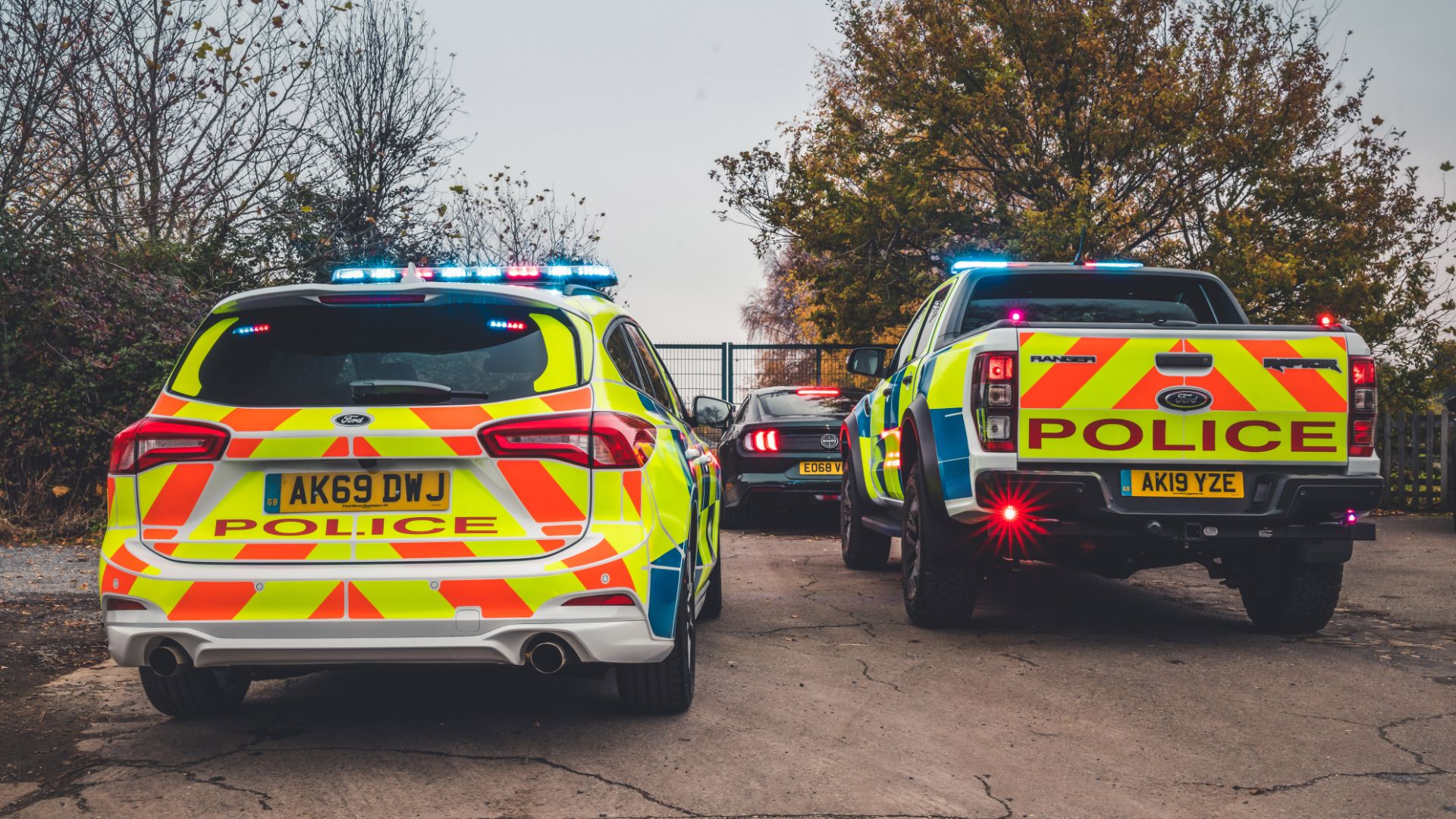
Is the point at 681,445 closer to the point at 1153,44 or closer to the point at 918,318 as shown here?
the point at 918,318

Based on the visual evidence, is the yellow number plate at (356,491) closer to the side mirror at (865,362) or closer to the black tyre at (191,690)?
the black tyre at (191,690)

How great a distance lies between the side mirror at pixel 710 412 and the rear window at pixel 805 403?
18.5 ft

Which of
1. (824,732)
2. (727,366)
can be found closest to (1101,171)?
(727,366)

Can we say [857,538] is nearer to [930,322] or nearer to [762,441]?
[930,322]

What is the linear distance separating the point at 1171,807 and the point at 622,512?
6.29ft

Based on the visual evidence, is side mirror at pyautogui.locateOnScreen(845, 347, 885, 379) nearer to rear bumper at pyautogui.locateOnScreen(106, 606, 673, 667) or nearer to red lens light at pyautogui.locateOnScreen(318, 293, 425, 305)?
red lens light at pyautogui.locateOnScreen(318, 293, 425, 305)

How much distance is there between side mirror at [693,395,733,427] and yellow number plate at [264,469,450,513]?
2.83 m

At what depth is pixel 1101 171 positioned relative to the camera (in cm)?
2125

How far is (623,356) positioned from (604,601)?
47.2 inches

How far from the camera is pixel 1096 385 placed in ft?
19.6

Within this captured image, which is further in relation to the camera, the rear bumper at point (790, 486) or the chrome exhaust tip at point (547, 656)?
the rear bumper at point (790, 486)

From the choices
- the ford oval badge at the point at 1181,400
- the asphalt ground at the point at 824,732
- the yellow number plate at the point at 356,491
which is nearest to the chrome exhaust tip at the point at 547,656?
the asphalt ground at the point at 824,732

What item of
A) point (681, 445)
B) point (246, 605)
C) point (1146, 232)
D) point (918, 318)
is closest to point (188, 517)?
point (246, 605)

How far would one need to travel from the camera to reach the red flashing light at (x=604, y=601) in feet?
13.7
